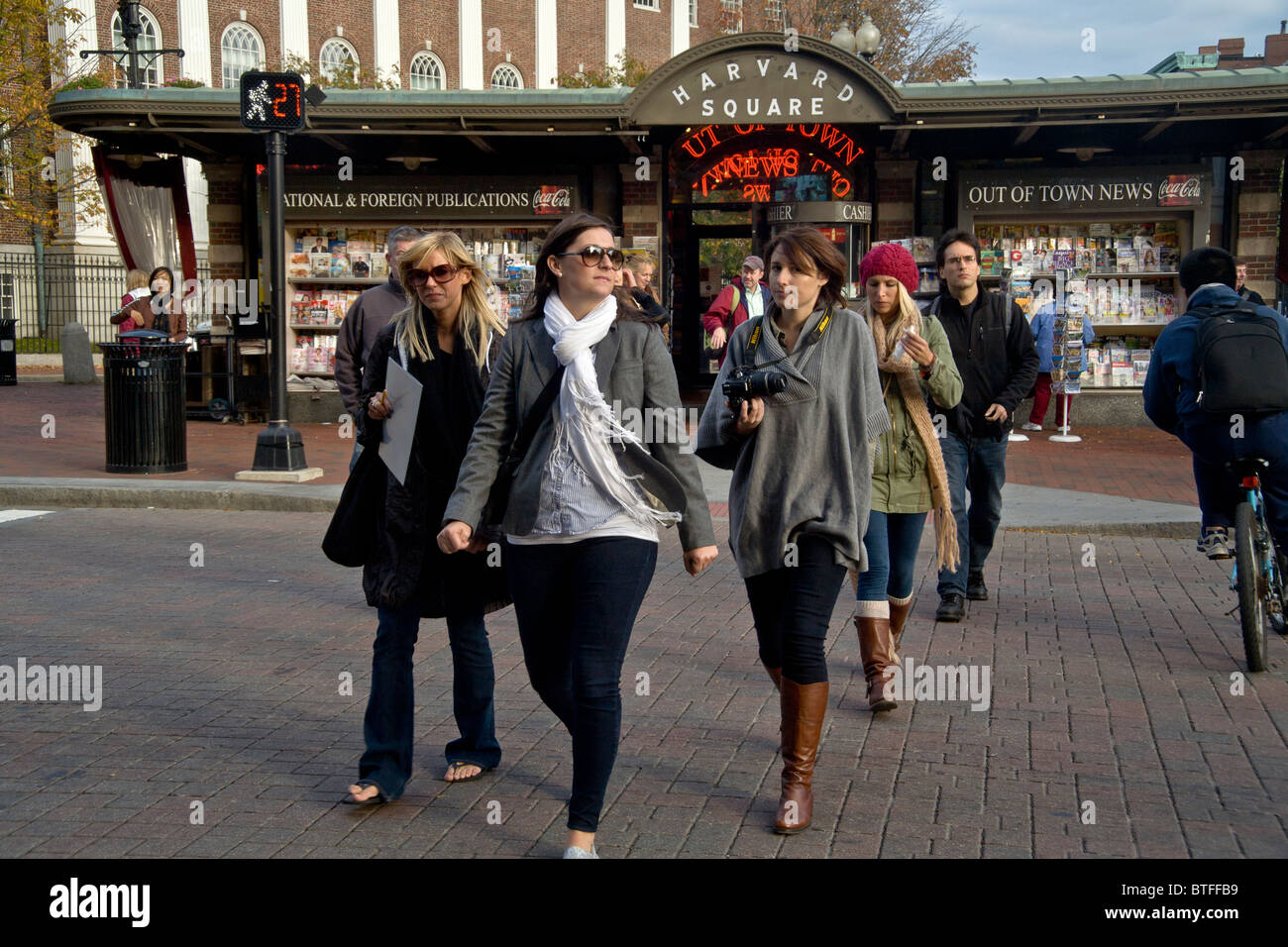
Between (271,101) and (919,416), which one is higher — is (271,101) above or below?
above

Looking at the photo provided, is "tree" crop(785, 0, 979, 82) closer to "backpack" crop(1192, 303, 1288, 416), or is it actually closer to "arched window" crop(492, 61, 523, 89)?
"arched window" crop(492, 61, 523, 89)

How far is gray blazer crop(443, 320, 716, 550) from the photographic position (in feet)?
12.6

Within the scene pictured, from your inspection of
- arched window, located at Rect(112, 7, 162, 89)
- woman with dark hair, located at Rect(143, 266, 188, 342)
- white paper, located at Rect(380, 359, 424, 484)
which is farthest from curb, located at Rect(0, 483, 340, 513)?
arched window, located at Rect(112, 7, 162, 89)

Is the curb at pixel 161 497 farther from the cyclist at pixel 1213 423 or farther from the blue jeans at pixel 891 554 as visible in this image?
the cyclist at pixel 1213 423

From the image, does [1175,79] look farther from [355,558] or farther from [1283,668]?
[355,558]

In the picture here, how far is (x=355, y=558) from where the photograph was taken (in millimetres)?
4359

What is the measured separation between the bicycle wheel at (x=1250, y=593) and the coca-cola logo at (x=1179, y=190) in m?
10.8

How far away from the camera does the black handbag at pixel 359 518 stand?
436 centimetres

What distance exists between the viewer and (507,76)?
45.2 m

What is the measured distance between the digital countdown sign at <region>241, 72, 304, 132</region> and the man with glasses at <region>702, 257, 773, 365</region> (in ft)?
14.0

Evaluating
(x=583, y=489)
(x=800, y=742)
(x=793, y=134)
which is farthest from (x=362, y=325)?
(x=793, y=134)

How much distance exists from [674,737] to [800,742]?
997 millimetres

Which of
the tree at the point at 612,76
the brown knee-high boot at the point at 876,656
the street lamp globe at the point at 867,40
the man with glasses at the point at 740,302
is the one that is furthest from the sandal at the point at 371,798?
the tree at the point at 612,76

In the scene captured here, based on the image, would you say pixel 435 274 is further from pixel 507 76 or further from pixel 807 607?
pixel 507 76
